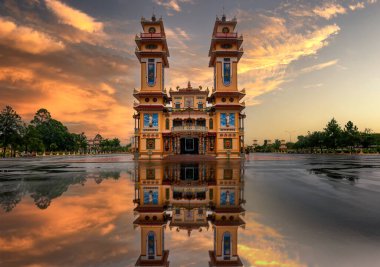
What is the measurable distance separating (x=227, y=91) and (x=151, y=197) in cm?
3883

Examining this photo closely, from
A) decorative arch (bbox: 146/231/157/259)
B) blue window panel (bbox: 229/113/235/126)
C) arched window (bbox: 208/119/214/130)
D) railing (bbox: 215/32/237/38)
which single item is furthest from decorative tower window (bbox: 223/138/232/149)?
decorative arch (bbox: 146/231/157/259)

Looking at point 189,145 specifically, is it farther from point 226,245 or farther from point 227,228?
point 226,245

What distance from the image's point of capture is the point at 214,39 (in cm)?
4722

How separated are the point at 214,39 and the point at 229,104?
476 inches

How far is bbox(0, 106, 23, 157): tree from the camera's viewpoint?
6850 cm

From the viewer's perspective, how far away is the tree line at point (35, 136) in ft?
228

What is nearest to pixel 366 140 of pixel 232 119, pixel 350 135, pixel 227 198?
pixel 350 135

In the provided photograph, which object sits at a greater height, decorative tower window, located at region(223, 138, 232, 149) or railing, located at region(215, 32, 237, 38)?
railing, located at region(215, 32, 237, 38)

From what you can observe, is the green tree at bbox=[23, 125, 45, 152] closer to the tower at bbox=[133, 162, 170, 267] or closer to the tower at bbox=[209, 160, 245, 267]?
the tower at bbox=[133, 162, 170, 267]

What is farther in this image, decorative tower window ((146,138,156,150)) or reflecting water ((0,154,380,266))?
decorative tower window ((146,138,156,150))

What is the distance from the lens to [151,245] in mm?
4891

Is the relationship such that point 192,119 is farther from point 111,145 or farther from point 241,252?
point 111,145

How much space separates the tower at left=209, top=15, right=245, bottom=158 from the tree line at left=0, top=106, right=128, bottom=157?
55585 mm

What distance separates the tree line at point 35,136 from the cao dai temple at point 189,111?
4259cm
